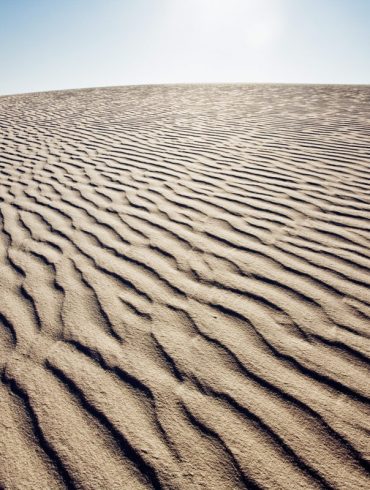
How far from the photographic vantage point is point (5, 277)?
236 centimetres

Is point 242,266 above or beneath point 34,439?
above

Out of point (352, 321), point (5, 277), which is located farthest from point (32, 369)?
point (352, 321)

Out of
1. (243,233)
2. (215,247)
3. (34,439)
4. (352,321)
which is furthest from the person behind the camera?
(243,233)

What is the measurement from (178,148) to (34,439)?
4.58 meters

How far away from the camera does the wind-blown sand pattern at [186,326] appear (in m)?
1.33

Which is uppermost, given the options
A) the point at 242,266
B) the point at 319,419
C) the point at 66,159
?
the point at 66,159

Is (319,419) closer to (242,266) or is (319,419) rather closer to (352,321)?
(352,321)

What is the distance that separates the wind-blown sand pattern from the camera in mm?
1325

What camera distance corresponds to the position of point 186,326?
1.92 m

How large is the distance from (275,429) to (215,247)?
4.67 feet

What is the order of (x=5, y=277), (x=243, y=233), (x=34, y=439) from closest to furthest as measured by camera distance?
1. (x=34, y=439)
2. (x=5, y=277)
3. (x=243, y=233)

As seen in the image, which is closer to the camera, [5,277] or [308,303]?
[308,303]

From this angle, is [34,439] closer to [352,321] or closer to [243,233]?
[352,321]

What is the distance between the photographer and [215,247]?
8.61ft
